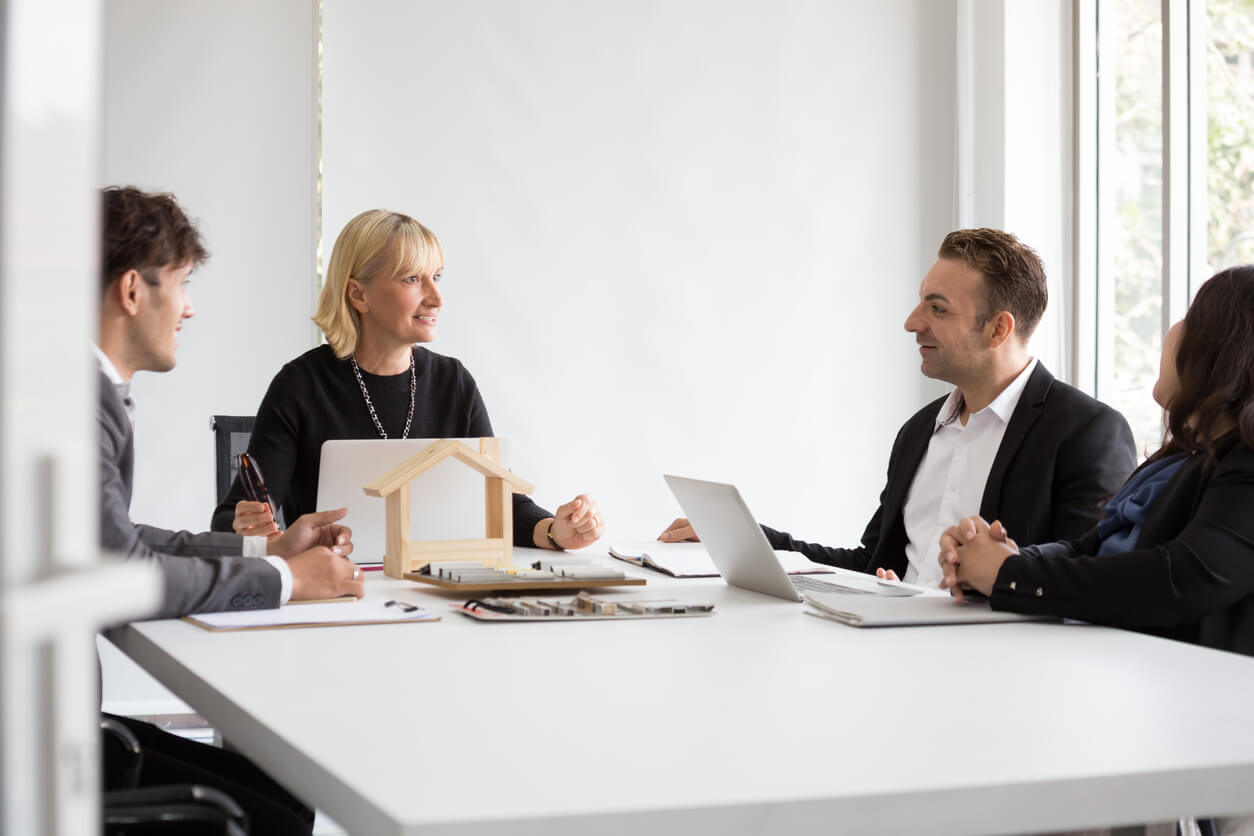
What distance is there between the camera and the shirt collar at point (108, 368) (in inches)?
73.1

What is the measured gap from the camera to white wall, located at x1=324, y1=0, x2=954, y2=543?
14.6 ft

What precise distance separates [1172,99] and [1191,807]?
3943mm

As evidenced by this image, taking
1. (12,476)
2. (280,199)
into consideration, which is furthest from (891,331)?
(12,476)

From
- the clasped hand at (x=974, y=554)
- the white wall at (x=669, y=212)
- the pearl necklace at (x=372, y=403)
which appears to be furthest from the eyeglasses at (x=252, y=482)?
the white wall at (x=669, y=212)

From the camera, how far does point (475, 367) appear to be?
4492 mm

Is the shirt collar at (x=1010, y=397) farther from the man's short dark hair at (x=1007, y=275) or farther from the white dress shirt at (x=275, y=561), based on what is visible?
the white dress shirt at (x=275, y=561)

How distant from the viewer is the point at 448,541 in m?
2.28

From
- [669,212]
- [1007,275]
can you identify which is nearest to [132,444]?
[1007,275]

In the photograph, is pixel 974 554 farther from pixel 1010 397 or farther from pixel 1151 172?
pixel 1151 172

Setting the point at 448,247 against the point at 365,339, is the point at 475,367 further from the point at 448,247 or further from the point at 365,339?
the point at 365,339

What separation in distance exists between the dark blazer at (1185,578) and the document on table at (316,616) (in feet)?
2.85

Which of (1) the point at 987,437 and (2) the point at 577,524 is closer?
(2) the point at 577,524

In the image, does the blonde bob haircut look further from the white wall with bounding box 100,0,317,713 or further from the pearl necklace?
the white wall with bounding box 100,0,317,713

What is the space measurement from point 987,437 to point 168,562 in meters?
1.91
